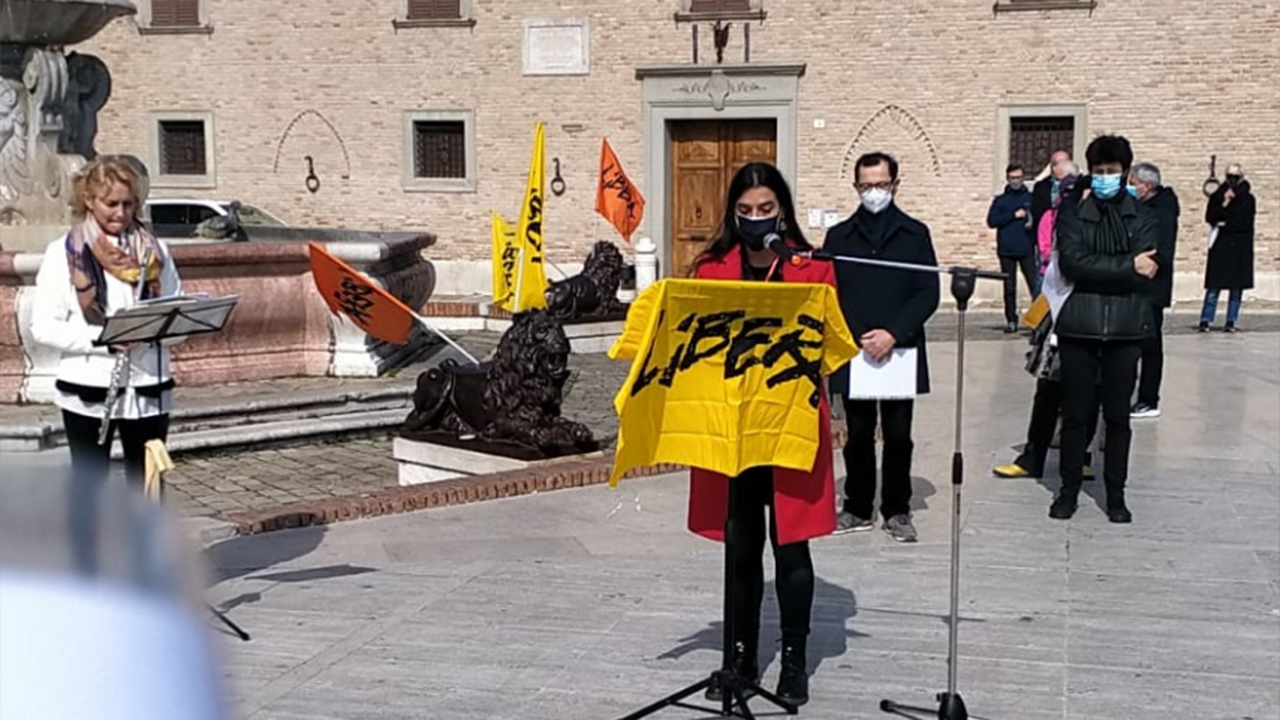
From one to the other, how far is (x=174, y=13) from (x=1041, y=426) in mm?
21593

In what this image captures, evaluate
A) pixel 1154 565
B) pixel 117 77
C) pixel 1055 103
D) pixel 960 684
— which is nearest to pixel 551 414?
pixel 1154 565

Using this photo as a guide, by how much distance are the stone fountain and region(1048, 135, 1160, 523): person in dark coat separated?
9074 mm

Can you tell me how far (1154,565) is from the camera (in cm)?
721

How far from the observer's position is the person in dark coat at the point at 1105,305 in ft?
25.4

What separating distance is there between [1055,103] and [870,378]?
56.3 feet

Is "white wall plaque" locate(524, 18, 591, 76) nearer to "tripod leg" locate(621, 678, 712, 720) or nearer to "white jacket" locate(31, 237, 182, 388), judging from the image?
"white jacket" locate(31, 237, 182, 388)

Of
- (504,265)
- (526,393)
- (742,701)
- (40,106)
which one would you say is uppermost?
(40,106)

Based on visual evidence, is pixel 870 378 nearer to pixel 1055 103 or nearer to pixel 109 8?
pixel 109 8

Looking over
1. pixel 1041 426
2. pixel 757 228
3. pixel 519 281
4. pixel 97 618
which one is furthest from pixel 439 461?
pixel 97 618

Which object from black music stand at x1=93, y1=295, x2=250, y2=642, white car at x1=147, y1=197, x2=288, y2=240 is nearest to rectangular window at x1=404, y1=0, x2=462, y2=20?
white car at x1=147, y1=197, x2=288, y2=240

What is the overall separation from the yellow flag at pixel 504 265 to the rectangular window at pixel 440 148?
43.5ft

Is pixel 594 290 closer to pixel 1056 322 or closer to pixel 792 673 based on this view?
pixel 1056 322

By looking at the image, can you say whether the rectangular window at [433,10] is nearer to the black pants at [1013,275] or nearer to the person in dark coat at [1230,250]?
the black pants at [1013,275]

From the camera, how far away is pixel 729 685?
4.86 meters
